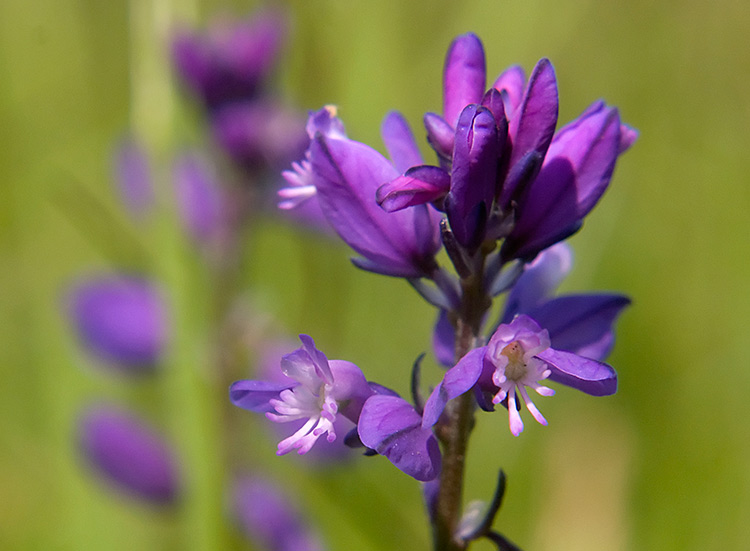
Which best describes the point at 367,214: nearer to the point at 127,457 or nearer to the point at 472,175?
the point at 472,175

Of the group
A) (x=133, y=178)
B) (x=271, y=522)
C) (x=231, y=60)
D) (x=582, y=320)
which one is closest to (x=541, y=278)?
(x=582, y=320)

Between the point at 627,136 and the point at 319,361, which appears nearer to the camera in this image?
the point at 319,361

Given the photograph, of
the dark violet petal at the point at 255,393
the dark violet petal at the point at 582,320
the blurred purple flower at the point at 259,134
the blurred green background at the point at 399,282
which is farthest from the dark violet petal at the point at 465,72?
the blurred purple flower at the point at 259,134

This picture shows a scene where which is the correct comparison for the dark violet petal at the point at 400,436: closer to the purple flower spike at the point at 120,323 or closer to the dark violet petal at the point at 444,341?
the dark violet petal at the point at 444,341

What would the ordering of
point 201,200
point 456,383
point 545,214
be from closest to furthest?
point 456,383 < point 545,214 < point 201,200

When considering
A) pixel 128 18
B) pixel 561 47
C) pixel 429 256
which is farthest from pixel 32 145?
pixel 429 256

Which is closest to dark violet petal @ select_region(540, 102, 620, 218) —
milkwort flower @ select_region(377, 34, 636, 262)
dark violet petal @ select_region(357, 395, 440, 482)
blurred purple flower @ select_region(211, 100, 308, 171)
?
milkwort flower @ select_region(377, 34, 636, 262)

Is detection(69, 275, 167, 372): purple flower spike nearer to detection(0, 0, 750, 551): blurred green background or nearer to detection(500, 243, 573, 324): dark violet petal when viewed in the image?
detection(0, 0, 750, 551): blurred green background
